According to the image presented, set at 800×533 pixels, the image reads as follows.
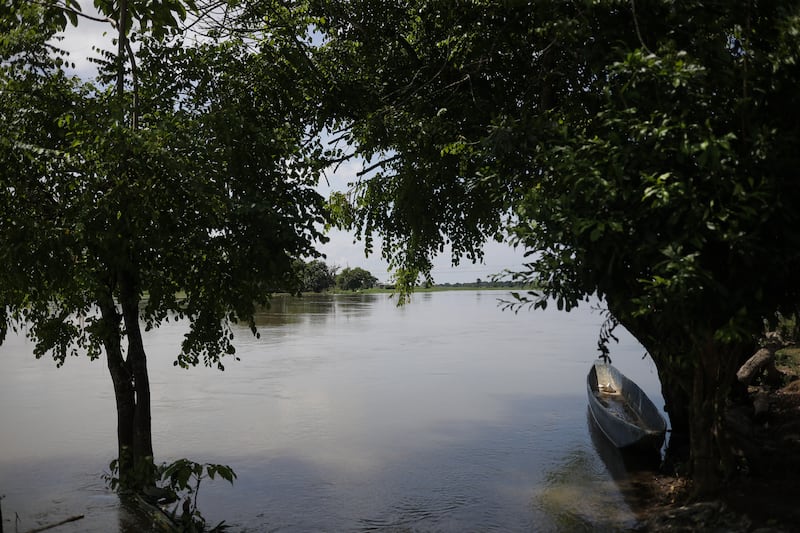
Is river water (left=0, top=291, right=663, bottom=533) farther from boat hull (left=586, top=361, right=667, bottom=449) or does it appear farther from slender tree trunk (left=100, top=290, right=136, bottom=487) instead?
slender tree trunk (left=100, top=290, right=136, bottom=487)

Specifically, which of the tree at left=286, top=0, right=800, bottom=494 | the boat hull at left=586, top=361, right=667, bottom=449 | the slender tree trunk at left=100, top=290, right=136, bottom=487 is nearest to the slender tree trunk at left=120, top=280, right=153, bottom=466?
the slender tree trunk at left=100, top=290, right=136, bottom=487

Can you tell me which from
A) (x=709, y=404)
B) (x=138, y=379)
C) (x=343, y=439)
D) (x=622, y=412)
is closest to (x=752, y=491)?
(x=709, y=404)

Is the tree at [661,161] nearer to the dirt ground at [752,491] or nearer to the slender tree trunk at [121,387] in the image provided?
the dirt ground at [752,491]

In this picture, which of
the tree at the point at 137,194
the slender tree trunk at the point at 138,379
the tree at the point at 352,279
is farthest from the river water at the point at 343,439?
the tree at the point at 352,279

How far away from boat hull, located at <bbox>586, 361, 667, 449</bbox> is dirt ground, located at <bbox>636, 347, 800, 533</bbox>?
70cm

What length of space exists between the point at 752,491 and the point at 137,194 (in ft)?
23.3

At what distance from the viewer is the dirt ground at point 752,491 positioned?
23.0 feet

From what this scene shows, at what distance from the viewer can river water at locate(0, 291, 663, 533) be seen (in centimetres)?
916

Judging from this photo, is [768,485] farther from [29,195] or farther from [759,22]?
[29,195]

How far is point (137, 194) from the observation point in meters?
6.57

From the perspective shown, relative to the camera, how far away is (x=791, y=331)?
20359 millimetres

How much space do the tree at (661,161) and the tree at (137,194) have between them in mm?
2316

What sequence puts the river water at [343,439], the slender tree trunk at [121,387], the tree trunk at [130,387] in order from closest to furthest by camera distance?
the tree trunk at [130,387]
the slender tree trunk at [121,387]
the river water at [343,439]

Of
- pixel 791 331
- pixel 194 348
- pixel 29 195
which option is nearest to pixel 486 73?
pixel 194 348
